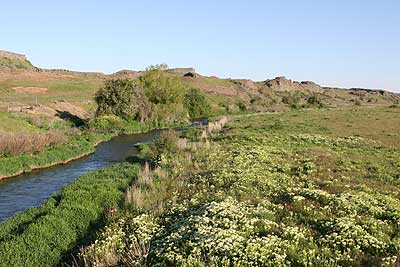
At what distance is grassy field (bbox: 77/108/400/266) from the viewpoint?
12.1m

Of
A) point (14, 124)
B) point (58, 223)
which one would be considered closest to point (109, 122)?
point (14, 124)

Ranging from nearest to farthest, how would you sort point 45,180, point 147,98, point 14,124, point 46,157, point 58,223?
point 58,223
point 45,180
point 46,157
point 14,124
point 147,98

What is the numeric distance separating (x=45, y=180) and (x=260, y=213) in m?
19.3

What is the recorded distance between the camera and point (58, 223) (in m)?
18.2

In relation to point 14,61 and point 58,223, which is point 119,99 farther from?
point 14,61

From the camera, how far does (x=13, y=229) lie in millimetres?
18375

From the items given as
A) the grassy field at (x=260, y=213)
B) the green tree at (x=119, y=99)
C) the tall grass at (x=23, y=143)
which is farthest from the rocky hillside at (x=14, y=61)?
the grassy field at (x=260, y=213)

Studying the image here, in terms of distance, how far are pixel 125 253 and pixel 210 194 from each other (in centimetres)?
646

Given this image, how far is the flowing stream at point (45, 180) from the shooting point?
24034 mm

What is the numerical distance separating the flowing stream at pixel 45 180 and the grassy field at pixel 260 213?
648cm

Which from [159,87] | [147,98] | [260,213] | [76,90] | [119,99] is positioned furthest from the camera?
[76,90]

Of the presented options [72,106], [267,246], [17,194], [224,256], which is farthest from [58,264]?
[72,106]

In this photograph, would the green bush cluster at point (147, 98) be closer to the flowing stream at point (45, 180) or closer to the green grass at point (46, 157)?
the green grass at point (46, 157)

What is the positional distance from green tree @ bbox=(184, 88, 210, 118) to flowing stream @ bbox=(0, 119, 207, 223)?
46719mm
